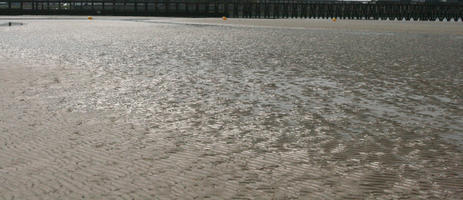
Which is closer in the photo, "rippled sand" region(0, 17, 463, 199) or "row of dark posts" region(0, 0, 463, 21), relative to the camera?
"rippled sand" region(0, 17, 463, 199)

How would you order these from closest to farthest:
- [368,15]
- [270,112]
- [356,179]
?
[356,179] → [270,112] → [368,15]

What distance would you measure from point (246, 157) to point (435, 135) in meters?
2.86

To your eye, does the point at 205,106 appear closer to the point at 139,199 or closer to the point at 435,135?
the point at 435,135

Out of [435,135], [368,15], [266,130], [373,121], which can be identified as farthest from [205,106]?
[368,15]

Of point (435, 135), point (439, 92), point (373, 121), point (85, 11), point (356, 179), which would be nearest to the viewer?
point (356, 179)

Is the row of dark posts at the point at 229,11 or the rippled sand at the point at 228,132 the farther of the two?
the row of dark posts at the point at 229,11

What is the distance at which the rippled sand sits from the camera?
4914 millimetres

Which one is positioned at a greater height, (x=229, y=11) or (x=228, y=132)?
(x=229, y=11)

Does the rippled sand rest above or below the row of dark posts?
below

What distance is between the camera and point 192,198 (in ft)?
14.9

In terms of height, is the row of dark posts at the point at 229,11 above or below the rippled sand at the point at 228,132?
above

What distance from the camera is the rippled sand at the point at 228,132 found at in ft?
16.1

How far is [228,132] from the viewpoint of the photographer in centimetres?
707

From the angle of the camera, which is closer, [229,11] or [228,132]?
[228,132]
